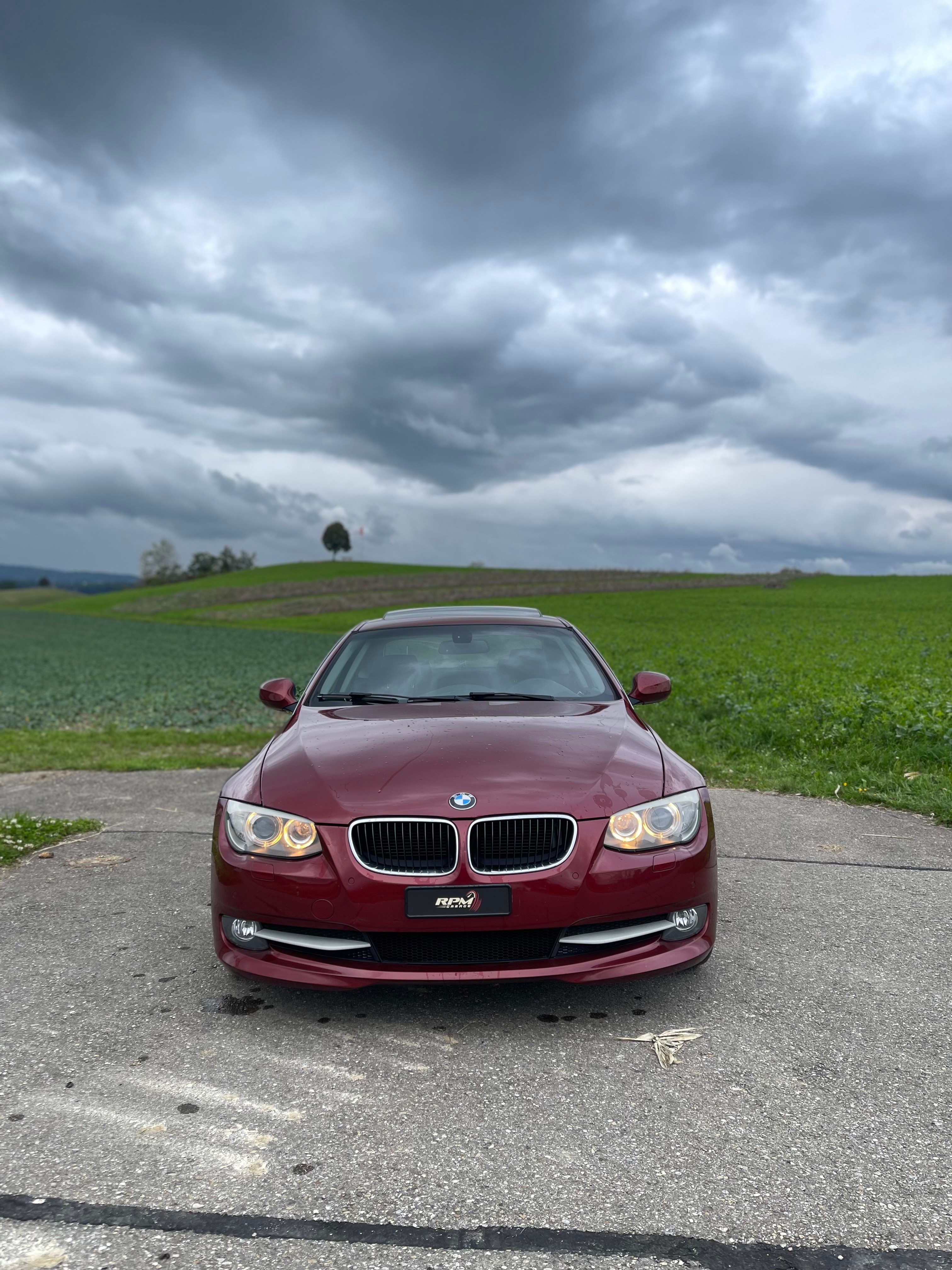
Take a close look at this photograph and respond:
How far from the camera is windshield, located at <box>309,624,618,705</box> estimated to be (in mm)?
4562

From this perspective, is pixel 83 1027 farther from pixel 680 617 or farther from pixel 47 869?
pixel 680 617

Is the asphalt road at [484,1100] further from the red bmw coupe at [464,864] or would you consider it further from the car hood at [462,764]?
the car hood at [462,764]

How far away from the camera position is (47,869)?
5.21 m

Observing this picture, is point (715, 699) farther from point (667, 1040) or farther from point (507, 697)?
point (667, 1040)

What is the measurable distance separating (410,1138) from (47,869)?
360cm

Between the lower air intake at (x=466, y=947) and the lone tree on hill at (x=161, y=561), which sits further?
the lone tree on hill at (x=161, y=561)

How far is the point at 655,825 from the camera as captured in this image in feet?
10.6

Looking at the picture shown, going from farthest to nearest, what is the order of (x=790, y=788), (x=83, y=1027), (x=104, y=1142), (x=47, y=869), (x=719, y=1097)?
1. (x=790, y=788)
2. (x=47, y=869)
3. (x=83, y=1027)
4. (x=719, y=1097)
5. (x=104, y=1142)

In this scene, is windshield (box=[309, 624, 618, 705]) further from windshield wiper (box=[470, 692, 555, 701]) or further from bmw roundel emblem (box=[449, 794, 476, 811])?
bmw roundel emblem (box=[449, 794, 476, 811])

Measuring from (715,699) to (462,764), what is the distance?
8169 mm

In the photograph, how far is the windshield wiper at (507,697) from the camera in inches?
173

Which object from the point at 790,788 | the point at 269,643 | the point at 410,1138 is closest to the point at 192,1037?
the point at 410,1138

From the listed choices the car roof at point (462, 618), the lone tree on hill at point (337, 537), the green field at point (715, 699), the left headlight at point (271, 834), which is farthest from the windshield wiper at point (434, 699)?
the lone tree on hill at point (337, 537)

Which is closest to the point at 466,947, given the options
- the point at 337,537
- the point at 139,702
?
the point at 139,702
